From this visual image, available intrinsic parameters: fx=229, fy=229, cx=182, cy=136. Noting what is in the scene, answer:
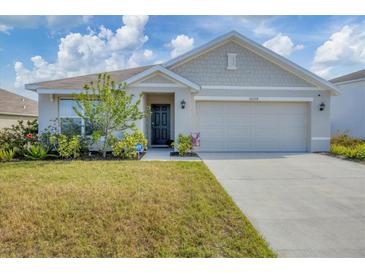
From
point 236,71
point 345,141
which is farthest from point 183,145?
point 345,141

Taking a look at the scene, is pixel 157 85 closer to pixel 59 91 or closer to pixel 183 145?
pixel 183 145

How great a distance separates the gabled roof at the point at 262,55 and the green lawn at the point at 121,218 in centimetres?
686

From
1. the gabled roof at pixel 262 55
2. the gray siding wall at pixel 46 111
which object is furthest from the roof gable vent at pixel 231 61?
the gray siding wall at pixel 46 111

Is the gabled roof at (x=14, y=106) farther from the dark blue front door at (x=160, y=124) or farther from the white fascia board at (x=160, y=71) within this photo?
the white fascia board at (x=160, y=71)

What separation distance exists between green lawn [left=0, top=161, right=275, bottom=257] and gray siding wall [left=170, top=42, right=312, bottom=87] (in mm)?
6482

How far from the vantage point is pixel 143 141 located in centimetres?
973

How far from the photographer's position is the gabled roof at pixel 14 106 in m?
15.6

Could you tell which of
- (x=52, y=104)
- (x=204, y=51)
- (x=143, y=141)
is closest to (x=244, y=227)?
(x=143, y=141)

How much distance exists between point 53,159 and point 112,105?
3066mm

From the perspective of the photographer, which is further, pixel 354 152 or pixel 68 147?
pixel 354 152

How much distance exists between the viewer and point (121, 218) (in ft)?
12.2

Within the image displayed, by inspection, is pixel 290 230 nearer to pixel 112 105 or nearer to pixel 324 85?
pixel 112 105

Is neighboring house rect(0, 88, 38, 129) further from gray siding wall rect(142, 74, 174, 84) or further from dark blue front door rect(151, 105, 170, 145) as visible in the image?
gray siding wall rect(142, 74, 174, 84)

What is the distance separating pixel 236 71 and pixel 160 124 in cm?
497
